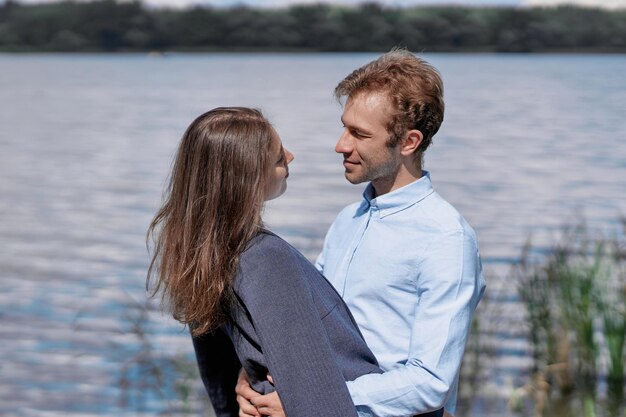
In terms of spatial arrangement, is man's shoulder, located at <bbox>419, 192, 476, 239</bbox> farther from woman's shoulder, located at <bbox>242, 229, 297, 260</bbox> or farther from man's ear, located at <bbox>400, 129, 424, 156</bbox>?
woman's shoulder, located at <bbox>242, 229, 297, 260</bbox>

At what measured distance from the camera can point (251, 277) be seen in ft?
6.87

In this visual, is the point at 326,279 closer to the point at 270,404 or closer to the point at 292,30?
the point at 270,404

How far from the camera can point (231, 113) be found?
2.16 m

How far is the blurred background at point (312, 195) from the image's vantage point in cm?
595

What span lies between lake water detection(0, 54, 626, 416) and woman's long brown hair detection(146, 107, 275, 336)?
341 mm

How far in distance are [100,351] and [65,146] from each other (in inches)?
844

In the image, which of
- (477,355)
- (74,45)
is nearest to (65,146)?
(74,45)

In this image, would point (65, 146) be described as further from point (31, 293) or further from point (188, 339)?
point (188, 339)

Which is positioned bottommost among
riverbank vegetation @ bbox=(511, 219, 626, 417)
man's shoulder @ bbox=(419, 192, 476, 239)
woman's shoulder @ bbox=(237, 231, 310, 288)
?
riverbank vegetation @ bbox=(511, 219, 626, 417)

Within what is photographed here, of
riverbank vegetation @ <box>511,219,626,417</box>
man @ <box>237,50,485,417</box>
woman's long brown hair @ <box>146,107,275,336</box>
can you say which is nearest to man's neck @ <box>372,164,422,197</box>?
man @ <box>237,50,485,417</box>

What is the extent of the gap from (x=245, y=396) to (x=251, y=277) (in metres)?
0.29

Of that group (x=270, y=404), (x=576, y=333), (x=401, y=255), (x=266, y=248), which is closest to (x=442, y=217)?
(x=401, y=255)

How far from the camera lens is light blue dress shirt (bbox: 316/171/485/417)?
2.17 meters

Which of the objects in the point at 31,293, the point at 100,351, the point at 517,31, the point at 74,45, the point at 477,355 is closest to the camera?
the point at 477,355
